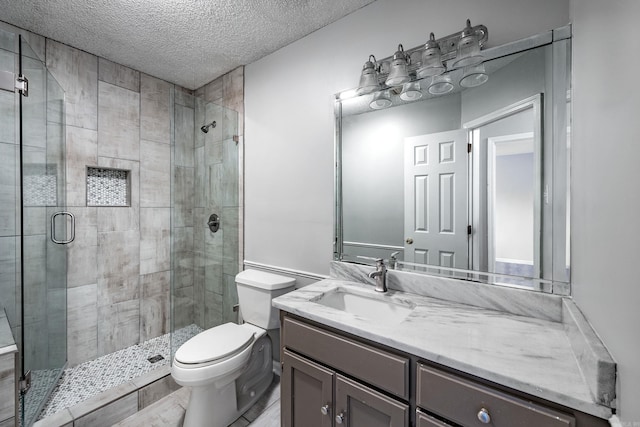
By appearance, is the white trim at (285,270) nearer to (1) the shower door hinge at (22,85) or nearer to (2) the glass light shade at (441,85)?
(2) the glass light shade at (441,85)

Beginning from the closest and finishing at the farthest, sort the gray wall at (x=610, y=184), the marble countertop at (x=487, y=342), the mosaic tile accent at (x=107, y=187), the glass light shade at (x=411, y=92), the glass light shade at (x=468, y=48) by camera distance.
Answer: the gray wall at (x=610, y=184)
the marble countertop at (x=487, y=342)
the glass light shade at (x=468, y=48)
the glass light shade at (x=411, y=92)
the mosaic tile accent at (x=107, y=187)

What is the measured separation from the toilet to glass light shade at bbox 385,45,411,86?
1.40m

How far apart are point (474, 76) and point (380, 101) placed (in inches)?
19.1

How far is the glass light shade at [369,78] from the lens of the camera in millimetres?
1579

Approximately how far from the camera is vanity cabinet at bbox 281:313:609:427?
0.77 meters

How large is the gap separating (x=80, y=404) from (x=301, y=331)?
5.06ft

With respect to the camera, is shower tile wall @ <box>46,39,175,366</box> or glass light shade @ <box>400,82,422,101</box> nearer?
glass light shade @ <box>400,82,422,101</box>

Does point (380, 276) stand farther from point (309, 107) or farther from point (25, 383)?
point (25, 383)

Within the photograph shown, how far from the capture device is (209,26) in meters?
1.90

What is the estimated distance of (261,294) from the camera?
75.8 inches

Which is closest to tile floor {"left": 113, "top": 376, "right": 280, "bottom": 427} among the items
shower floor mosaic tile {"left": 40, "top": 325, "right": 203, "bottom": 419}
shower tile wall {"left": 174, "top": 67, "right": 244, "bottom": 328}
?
shower floor mosaic tile {"left": 40, "top": 325, "right": 203, "bottom": 419}

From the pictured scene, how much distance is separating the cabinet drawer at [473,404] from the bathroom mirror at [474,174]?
0.59 m

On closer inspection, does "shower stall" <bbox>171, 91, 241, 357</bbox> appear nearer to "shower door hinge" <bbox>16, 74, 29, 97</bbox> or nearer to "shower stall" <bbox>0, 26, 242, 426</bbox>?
"shower stall" <bbox>0, 26, 242, 426</bbox>

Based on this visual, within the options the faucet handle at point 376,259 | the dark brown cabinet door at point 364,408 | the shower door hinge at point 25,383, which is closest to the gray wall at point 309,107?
the faucet handle at point 376,259
